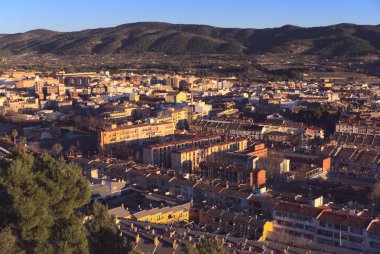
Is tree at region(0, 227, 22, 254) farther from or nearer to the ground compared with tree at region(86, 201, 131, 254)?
farther from the ground

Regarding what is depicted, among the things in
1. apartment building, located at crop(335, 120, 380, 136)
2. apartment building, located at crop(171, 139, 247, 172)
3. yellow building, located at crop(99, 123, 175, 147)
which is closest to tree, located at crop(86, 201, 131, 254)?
apartment building, located at crop(171, 139, 247, 172)

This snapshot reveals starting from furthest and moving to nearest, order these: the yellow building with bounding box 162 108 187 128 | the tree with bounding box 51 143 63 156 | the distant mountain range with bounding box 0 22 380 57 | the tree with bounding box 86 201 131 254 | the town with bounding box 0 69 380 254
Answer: the distant mountain range with bounding box 0 22 380 57
the yellow building with bounding box 162 108 187 128
the tree with bounding box 51 143 63 156
the town with bounding box 0 69 380 254
the tree with bounding box 86 201 131 254

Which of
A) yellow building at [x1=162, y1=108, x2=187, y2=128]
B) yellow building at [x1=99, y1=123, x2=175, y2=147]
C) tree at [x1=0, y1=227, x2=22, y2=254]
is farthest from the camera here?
yellow building at [x1=162, y1=108, x2=187, y2=128]

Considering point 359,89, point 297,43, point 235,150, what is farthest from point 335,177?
point 297,43

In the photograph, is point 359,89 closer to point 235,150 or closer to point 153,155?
point 235,150

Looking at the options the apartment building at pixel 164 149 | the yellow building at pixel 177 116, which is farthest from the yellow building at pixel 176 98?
the apartment building at pixel 164 149

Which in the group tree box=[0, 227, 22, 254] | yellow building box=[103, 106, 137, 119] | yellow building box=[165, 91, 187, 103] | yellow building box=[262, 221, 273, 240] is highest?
tree box=[0, 227, 22, 254]

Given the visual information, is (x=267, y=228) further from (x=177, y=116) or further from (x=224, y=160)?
(x=177, y=116)

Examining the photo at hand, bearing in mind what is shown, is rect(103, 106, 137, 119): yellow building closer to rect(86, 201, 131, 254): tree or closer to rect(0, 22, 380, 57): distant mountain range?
rect(86, 201, 131, 254): tree
